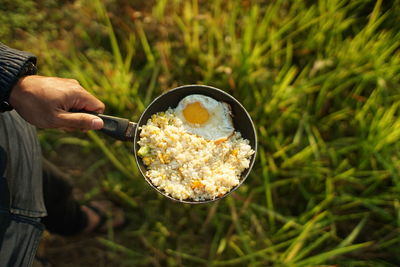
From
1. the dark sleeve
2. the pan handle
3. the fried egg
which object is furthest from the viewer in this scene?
the fried egg

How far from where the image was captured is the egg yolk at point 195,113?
43.3 inches

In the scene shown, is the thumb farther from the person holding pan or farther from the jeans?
the jeans

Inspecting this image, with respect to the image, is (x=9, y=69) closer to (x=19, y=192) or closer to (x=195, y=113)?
(x=19, y=192)

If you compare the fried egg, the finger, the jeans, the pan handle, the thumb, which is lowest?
the jeans

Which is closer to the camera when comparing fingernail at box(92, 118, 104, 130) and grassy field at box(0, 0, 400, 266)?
fingernail at box(92, 118, 104, 130)

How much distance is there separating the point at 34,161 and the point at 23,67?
11.8 inches

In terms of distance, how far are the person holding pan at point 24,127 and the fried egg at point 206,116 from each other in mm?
299

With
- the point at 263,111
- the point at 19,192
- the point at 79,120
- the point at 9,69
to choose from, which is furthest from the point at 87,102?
the point at 263,111

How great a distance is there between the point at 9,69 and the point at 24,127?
22 centimetres

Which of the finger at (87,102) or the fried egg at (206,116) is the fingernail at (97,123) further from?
the fried egg at (206,116)

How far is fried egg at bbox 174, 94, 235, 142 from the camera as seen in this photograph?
3.57 ft

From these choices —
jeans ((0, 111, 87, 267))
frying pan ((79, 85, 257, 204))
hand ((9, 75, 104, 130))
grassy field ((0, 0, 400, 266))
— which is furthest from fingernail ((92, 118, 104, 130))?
grassy field ((0, 0, 400, 266))

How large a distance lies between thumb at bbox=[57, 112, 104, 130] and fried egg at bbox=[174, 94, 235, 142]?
30 cm

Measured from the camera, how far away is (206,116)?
1.11 meters
